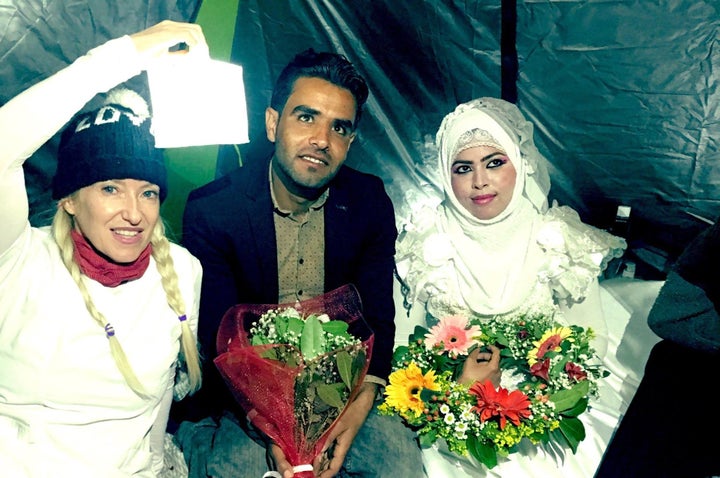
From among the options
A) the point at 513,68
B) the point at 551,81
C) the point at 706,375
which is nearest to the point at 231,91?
the point at 513,68

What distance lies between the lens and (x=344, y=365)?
1540mm

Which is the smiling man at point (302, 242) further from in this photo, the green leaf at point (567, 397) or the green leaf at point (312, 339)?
the green leaf at point (567, 397)

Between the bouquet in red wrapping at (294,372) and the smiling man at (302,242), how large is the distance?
25cm

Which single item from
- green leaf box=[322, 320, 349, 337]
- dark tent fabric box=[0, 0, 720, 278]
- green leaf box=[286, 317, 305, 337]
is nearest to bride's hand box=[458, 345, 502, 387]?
green leaf box=[322, 320, 349, 337]

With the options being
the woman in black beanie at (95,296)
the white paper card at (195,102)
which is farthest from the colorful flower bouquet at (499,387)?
the white paper card at (195,102)

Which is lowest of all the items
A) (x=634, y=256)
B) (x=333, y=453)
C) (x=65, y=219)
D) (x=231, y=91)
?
(x=333, y=453)

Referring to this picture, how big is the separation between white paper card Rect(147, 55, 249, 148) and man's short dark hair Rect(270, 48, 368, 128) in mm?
180

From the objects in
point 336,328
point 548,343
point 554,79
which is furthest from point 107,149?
point 554,79

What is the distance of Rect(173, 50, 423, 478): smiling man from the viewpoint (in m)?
1.90

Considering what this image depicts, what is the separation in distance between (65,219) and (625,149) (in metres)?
2.13

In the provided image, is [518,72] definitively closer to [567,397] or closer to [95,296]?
[567,397]

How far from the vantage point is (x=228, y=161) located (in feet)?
8.59

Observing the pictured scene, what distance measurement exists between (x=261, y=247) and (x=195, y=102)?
1.78ft

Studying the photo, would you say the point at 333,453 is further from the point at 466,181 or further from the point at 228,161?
the point at 228,161
